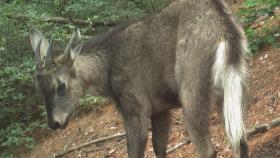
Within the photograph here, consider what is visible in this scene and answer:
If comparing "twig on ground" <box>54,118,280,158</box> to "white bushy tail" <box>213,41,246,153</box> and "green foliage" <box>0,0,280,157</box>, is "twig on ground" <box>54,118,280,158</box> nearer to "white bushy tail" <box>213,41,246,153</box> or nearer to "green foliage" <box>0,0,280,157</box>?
"green foliage" <box>0,0,280,157</box>

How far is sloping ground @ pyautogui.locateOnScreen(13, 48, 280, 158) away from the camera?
7.39m

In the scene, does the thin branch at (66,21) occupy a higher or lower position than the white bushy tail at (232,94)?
higher

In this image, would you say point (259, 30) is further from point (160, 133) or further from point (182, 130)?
point (160, 133)

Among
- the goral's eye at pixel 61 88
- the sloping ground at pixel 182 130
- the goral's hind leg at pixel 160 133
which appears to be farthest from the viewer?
the goral's hind leg at pixel 160 133

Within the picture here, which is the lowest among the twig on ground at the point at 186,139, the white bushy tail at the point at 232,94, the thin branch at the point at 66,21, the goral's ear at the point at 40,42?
the twig on ground at the point at 186,139

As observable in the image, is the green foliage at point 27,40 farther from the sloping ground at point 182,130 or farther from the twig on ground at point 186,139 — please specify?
the twig on ground at point 186,139

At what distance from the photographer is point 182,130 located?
29.6 feet

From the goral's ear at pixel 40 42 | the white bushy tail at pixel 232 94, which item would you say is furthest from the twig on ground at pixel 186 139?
the goral's ear at pixel 40 42

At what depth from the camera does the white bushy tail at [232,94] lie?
224 inches

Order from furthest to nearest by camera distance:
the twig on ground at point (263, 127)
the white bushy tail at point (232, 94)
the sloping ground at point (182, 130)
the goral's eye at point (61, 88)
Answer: the sloping ground at point (182, 130), the twig on ground at point (263, 127), the goral's eye at point (61, 88), the white bushy tail at point (232, 94)

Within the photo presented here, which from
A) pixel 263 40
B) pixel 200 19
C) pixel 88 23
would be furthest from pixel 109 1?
pixel 200 19

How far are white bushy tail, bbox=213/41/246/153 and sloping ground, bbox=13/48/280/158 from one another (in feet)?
4.39

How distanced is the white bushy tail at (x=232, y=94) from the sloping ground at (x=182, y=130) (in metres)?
1.34

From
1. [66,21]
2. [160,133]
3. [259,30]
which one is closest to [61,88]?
[160,133]
